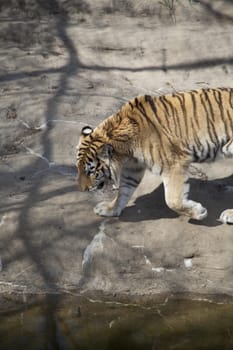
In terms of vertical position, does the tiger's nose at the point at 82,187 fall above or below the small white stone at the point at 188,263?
above

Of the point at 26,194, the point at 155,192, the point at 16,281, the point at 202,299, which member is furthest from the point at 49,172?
the point at 202,299

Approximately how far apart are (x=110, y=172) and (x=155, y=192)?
82 cm

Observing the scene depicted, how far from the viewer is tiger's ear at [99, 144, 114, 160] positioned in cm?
540

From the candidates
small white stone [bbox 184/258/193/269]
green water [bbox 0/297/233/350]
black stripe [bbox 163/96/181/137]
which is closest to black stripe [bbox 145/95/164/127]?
black stripe [bbox 163/96/181/137]

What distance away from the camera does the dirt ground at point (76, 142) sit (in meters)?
5.44

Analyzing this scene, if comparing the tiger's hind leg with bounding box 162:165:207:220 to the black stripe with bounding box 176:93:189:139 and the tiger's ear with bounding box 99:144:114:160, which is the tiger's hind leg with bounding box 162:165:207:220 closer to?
the black stripe with bounding box 176:93:189:139

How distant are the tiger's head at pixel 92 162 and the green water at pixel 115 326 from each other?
88 centimetres

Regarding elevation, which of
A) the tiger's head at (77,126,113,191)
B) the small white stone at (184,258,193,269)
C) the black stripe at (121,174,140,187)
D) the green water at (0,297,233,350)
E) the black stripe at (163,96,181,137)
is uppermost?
the black stripe at (163,96,181,137)

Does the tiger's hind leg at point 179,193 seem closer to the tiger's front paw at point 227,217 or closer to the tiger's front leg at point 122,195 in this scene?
the tiger's front paw at point 227,217

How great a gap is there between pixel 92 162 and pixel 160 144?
1.76ft

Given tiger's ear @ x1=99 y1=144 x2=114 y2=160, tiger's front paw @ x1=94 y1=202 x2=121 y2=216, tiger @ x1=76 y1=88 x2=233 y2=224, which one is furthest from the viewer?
tiger's front paw @ x1=94 y1=202 x2=121 y2=216

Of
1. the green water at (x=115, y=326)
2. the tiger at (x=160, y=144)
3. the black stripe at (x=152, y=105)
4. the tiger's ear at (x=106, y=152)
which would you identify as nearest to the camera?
the green water at (x=115, y=326)

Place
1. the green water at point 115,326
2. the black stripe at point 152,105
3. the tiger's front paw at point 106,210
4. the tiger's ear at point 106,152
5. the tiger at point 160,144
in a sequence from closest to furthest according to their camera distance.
→ the green water at point 115,326 < the tiger's ear at point 106,152 < the tiger at point 160,144 < the black stripe at point 152,105 < the tiger's front paw at point 106,210

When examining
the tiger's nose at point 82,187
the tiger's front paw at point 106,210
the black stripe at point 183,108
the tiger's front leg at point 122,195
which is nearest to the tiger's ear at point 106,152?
the tiger's nose at point 82,187
